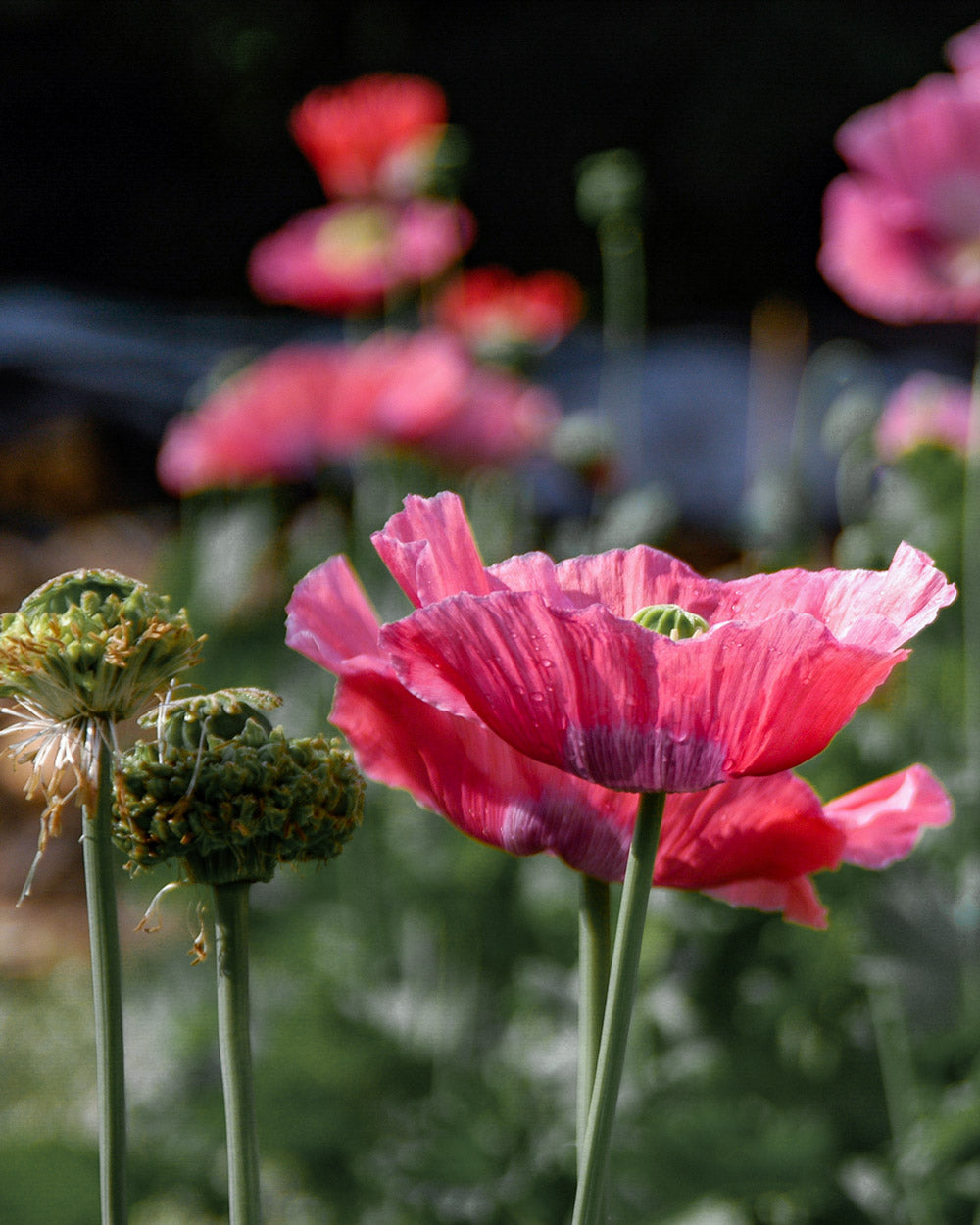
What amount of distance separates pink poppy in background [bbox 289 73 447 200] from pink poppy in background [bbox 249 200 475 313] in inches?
1.2

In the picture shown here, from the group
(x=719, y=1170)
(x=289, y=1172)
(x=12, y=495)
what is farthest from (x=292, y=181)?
(x=719, y=1170)

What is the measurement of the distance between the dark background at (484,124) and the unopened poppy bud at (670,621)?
15.7 ft

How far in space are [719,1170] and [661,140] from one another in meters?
4.78

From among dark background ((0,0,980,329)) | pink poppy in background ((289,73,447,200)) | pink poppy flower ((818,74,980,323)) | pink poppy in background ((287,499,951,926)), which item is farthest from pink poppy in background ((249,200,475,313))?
dark background ((0,0,980,329))

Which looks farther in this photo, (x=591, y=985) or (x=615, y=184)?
(x=615, y=184)

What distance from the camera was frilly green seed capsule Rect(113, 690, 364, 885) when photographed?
240 mm

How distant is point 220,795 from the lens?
0.80ft

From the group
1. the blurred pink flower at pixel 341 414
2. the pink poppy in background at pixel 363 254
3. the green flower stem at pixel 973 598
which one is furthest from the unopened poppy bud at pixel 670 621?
the pink poppy in background at pixel 363 254

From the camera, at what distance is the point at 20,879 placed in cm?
221

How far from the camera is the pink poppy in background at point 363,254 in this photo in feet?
4.74

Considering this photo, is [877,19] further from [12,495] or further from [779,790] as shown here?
[779,790]

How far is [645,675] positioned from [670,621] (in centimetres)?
3

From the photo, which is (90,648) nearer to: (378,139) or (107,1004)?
(107,1004)

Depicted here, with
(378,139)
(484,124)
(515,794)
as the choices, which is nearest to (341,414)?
(378,139)
